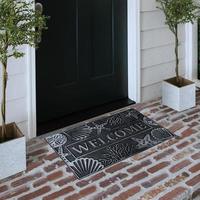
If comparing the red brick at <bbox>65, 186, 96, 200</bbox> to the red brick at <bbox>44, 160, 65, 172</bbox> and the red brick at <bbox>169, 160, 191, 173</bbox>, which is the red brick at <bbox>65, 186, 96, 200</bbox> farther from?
the red brick at <bbox>169, 160, 191, 173</bbox>

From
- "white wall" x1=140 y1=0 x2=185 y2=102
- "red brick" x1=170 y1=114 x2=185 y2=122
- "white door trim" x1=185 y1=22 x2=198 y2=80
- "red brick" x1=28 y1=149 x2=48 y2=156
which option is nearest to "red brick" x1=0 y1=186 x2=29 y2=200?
"red brick" x1=28 y1=149 x2=48 y2=156

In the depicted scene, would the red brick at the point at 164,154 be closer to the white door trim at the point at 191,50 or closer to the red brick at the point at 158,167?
the red brick at the point at 158,167

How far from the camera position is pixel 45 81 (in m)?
2.94

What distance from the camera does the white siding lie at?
2.61m

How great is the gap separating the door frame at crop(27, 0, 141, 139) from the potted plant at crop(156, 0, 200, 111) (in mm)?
244

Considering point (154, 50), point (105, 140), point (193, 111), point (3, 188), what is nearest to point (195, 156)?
point (105, 140)

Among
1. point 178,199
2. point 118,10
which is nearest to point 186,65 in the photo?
point 118,10

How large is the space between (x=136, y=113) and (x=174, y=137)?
0.49 meters

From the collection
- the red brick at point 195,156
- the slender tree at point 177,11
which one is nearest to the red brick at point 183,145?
the red brick at point 195,156

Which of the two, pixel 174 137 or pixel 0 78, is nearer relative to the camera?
pixel 0 78

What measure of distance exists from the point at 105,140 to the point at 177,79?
3.27 feet

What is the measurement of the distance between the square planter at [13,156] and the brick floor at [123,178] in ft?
0.17

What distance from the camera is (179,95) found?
3.20 meters

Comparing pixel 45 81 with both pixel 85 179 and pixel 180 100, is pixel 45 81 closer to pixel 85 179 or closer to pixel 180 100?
pixel 85 179
